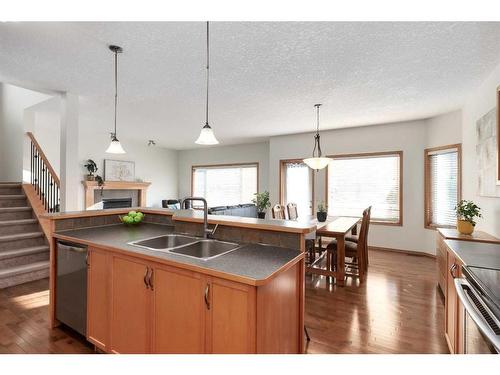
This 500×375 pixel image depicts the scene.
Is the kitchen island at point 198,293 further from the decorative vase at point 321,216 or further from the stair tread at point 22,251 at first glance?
the decorative vase at point 321,216

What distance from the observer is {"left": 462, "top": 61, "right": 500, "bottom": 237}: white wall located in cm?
267

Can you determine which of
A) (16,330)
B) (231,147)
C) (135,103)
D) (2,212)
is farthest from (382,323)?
(231,147)

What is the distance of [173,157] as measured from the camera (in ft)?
27.8

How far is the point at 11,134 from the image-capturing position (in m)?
4.89

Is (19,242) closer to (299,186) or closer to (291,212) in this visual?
(291,212)

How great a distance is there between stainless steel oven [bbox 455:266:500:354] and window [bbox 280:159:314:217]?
14.5 feet

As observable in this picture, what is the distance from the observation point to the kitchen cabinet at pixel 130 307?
154 centimetres

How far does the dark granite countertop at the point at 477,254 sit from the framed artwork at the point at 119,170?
7106 mm

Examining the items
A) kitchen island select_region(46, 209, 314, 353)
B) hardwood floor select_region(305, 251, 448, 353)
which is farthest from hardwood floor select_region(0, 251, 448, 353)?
kitchen island select_region(46, 209, 314, 353)

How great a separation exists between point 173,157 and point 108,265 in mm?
7126

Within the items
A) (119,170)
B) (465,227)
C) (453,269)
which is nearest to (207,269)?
(453,269)

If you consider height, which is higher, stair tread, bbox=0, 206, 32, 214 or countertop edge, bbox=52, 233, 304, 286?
stair tread, bbox=0, 206, 32, 214

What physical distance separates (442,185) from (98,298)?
207 inches

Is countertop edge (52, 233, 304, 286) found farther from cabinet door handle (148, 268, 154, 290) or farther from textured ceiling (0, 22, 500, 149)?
textured ceiling (0, 22, 500, 149)
